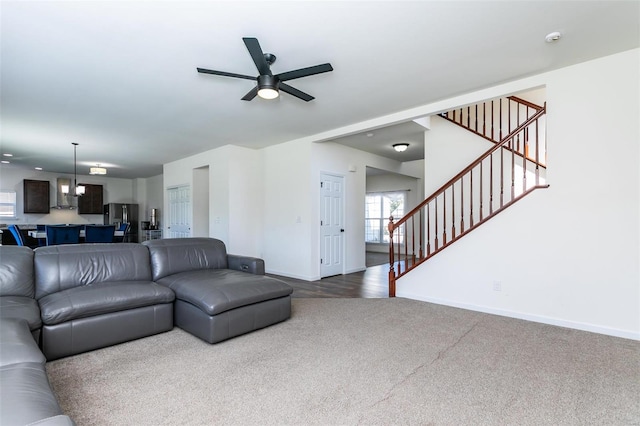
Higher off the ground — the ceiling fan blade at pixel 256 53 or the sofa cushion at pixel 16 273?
the ceiling fan blade at pixel 256 53

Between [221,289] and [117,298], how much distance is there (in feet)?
2.82

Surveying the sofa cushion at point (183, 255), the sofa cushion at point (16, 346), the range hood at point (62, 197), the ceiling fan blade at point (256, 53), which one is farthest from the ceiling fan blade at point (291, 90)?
the range hood at point (62, 197)

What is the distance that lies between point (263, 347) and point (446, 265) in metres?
2.60

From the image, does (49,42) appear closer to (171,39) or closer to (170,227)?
(171,39)

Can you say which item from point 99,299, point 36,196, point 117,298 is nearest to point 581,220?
point 117,298

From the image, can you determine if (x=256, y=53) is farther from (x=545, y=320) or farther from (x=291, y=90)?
(x=545, y=320)

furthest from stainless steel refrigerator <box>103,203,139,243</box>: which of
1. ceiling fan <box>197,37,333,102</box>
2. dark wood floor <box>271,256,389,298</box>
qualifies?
ceiling fan <box>197,37,333,102</box>

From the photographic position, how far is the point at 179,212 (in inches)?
299

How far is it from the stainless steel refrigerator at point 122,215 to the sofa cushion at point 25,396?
928 centimetres

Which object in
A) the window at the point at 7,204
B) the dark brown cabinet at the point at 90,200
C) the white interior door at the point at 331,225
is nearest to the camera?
the white interior door at the point at 331,225

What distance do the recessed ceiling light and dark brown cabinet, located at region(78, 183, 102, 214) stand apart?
11369 millimetres

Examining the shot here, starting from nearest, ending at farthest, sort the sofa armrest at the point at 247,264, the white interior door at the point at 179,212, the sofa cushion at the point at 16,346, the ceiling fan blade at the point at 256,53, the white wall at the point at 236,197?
1. the sofa cushion at the point at 16,346
2. the ceiling fan blade at the point at 256,53
3. the sofa armrest at the point at 247,264
4. the white wall at the point at 236,197
5. the white interior door at the point at 179,212

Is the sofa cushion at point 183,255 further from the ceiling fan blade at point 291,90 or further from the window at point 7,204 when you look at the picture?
the window at point 7,204

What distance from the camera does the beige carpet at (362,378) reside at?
1.76 meters
